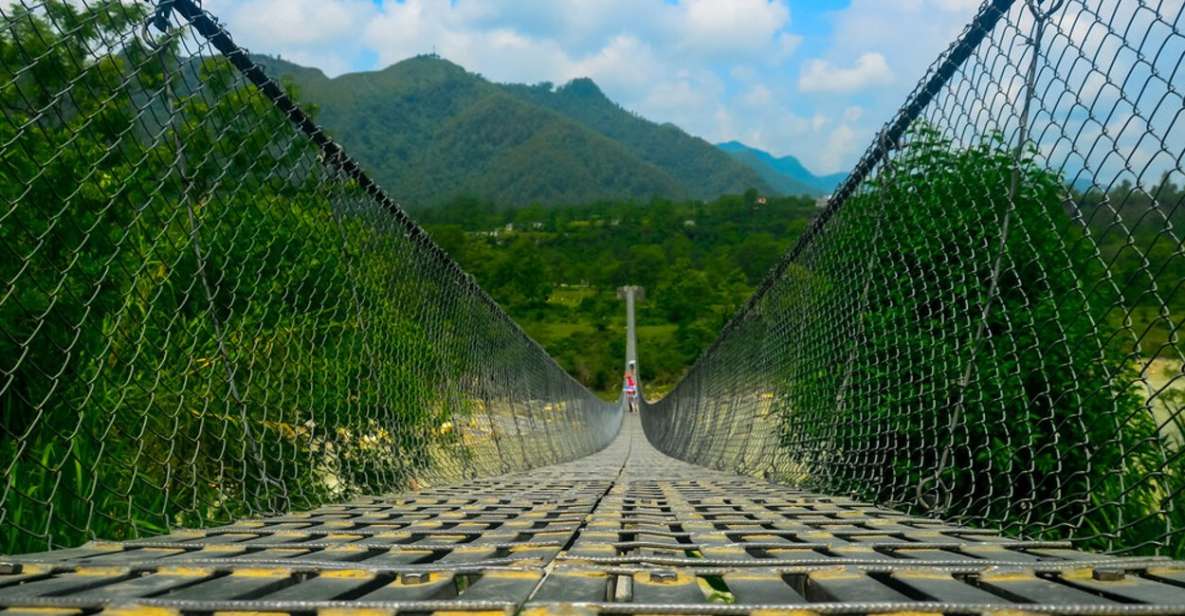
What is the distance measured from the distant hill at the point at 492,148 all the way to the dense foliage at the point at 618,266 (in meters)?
16.5

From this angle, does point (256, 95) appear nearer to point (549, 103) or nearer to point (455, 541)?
point (455, 541)

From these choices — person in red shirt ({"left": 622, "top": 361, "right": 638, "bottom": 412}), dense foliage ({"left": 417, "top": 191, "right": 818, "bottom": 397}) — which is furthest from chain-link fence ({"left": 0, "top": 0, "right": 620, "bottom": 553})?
person in red shirt ({"left": 622, "top": 361, "right": 638, "bottom": 412})

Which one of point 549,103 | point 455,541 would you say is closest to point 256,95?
point 455,541

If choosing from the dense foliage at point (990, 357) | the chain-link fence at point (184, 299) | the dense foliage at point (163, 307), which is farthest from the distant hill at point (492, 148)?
the dense foliage at point (990, 357)

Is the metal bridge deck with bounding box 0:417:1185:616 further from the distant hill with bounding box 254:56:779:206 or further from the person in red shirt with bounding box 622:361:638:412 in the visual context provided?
the distant hill with bounding box 254:56:779:206

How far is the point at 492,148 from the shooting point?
8600 cm

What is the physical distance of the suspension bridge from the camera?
0.85m

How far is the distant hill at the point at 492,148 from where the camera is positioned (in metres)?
73.6

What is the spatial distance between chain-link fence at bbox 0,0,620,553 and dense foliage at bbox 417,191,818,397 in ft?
51.9

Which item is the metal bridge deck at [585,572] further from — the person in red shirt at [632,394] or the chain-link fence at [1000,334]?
the person in red shirt at [632,394]

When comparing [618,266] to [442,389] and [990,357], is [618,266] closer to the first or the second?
[442,389]

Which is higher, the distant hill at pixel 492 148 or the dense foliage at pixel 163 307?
the distant hill at pixel 492 148

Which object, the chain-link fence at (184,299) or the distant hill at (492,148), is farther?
the distant hill at (492,148)

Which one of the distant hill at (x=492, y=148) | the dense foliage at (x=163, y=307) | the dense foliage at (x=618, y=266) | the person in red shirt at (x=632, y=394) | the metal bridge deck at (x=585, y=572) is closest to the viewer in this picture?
the metal bridge deck at (x=585, y=572)
